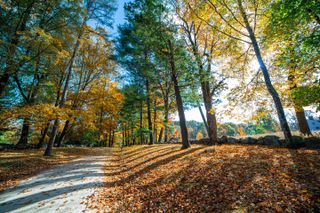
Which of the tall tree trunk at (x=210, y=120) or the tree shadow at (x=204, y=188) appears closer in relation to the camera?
the tree shadow at (x=204, y=188)

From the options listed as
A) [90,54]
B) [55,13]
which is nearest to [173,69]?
[55,13]

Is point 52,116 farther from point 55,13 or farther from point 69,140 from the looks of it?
point 69,140

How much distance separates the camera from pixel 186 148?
981 centimetres

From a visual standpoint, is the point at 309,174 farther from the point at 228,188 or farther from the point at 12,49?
the point at 12,49

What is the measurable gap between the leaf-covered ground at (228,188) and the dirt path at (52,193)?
0.52 m

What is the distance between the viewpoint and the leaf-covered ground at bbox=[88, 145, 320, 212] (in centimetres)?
309

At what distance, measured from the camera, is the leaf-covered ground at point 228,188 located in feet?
10.1

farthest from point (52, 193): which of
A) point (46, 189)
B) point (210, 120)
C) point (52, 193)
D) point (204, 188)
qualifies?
point (210, 120)

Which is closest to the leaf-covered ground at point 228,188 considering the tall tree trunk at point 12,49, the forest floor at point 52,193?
the forest floor at point 52,193

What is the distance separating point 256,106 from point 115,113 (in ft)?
66.0

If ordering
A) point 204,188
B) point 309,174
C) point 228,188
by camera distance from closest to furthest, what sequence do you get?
1. point 309,174
2. point 228,188
3. point 204,188

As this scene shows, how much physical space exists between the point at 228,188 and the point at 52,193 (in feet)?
17.9

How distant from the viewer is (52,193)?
16.3 ft

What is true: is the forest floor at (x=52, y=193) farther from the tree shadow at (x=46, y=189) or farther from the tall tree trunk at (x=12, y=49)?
the tall tree trunk at (x=12, y=49)
